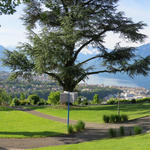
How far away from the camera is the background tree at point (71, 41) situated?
26.1 meters

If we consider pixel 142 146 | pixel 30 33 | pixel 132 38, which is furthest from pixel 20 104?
pixel 142 146

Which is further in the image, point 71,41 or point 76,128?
point 71,41

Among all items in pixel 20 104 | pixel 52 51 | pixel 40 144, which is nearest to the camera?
pixel 40 144

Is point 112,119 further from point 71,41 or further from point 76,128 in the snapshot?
point 71,41

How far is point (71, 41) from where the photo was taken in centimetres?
2600

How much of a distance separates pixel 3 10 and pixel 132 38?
1893 centimetres

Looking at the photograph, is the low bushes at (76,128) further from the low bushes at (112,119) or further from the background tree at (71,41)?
→ the background tree at (71,41)

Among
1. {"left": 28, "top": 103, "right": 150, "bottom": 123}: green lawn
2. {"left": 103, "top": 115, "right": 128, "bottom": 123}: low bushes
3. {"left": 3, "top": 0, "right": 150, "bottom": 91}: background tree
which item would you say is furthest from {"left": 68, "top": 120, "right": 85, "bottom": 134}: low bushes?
{"left": 3, "top": 0, "right": 150, "bottom": 91}: background tree

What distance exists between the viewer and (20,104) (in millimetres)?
37125

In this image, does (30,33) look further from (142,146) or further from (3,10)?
(142,146)

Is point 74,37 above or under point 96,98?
above

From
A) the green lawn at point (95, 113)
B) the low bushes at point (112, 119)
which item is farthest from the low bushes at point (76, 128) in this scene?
the green lawn at point (95, 113)

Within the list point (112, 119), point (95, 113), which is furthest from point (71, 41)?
point (112, 119)

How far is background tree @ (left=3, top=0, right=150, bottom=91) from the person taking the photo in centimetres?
2611
